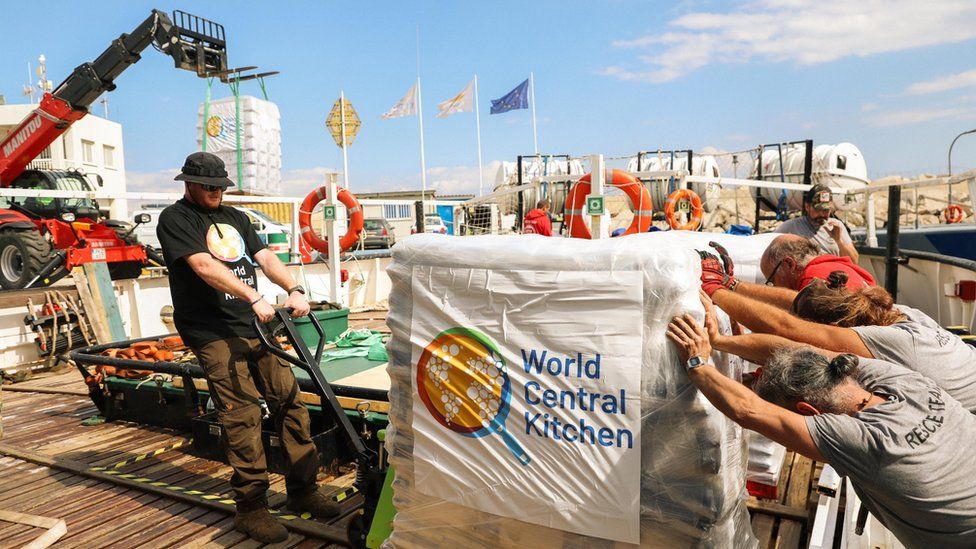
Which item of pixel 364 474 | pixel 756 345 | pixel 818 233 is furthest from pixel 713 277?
pixel 818 233

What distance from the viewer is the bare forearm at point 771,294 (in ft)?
9.48

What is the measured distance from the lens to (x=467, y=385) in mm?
2234

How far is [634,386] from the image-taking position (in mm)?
1923

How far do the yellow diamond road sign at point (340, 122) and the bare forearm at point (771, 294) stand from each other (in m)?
10.6

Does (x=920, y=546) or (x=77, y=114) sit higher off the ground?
(x=77, y=114)

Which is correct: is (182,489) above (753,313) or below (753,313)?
below

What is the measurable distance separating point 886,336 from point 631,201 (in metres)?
6.89

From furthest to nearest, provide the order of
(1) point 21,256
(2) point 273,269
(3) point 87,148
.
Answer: (3) point 87,148, (1) point 21,256, (2) point 273,269

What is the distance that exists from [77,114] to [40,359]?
18.2 feet

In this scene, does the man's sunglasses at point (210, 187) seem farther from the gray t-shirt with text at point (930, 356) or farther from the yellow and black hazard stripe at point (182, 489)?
the gray t-shirt with text at point (930, 356)

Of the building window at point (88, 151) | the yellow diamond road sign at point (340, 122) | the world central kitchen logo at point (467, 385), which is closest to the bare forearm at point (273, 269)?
the world central kitchen logo at point (467, 385)

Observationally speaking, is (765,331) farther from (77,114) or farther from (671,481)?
(77,114)

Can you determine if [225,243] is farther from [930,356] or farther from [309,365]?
[930,356]

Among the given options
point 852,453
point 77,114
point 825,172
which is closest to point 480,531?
point 852,453
